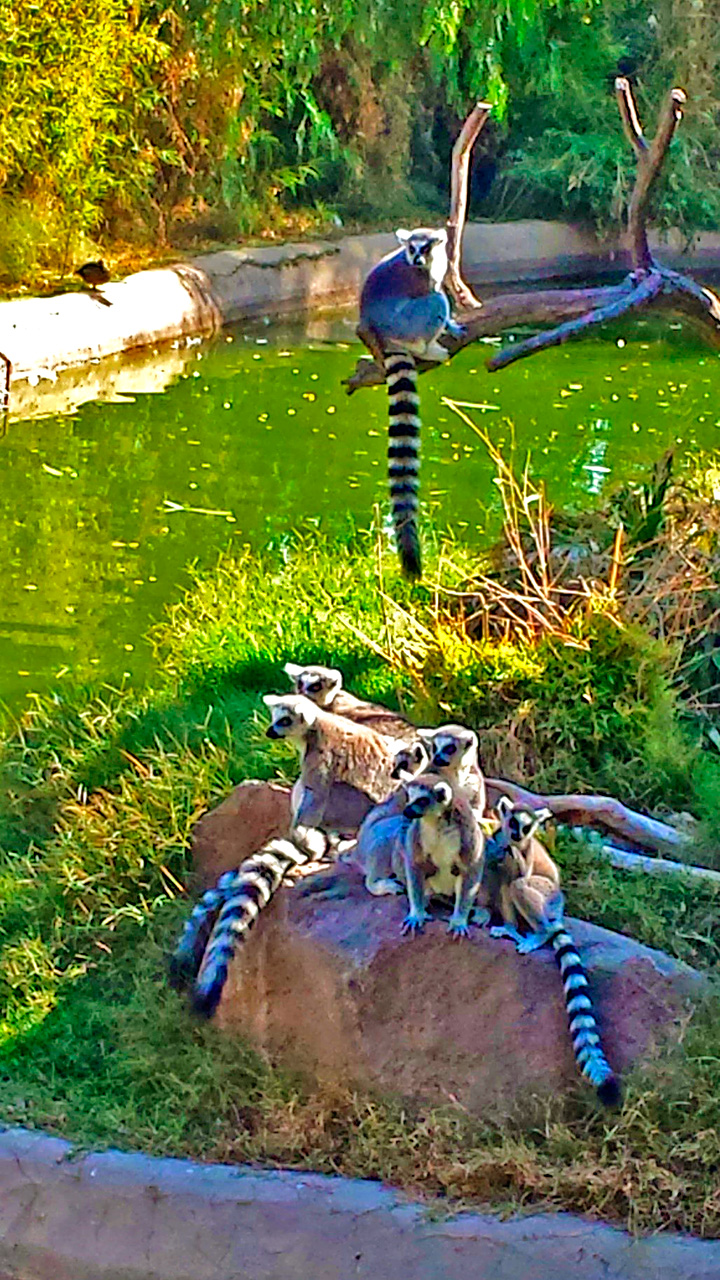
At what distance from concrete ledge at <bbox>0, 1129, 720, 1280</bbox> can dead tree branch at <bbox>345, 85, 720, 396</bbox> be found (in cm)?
184

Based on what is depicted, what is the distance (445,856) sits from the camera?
3.49 meters

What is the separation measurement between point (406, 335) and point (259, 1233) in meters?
2.26

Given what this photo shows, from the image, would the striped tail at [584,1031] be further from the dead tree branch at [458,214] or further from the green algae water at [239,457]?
the green algae water at [239,457]

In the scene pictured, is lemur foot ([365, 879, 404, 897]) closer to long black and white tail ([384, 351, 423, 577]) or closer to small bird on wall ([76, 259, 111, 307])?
long black and white tail ([384, 351, 423, 577])

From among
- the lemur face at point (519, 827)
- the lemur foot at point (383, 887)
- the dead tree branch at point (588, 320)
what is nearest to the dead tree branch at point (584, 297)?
the dead tree branch at point (588, 320)

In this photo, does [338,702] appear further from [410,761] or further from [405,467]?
[410,761]

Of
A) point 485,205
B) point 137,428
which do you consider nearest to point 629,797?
point 137,428

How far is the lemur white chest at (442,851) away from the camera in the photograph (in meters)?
3.44

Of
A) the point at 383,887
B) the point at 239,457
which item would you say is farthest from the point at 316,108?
the point at 383,887

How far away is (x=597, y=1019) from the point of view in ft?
11.2

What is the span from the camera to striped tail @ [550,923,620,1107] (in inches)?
129

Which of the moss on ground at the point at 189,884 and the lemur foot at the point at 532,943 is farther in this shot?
the lemur foot at the point at 532,943

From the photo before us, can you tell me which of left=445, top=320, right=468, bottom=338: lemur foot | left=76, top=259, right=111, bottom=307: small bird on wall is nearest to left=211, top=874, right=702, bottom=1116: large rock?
left=445, top=320, right=468, bottom=338: lemur foot

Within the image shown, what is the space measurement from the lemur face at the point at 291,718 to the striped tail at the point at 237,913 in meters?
0.29
